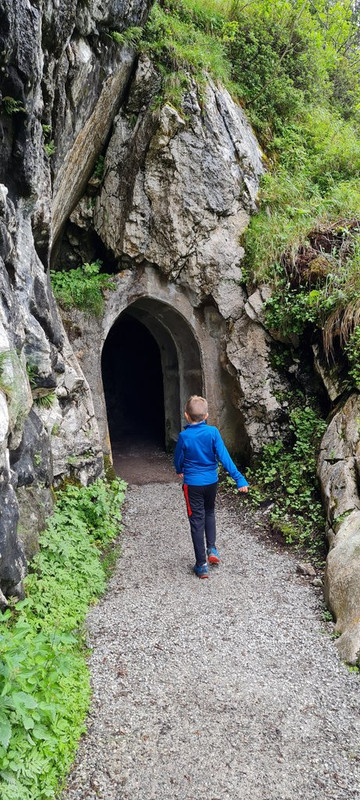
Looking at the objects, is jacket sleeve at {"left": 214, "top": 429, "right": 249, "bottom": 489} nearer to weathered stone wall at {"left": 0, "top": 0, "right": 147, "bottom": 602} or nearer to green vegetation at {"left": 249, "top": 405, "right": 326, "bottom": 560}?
green vegetation at {"left": 249, "top": 405, "right": 326, "bottom": 560}

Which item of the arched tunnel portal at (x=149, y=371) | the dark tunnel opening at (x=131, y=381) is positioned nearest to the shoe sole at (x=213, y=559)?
the arched tunnel portal at (x=149, y=371)

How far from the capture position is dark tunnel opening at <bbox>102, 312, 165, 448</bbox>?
1371 centimetres

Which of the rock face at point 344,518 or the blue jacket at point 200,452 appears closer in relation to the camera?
the rock face at point 344,518

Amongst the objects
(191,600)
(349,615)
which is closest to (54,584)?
(191,600)

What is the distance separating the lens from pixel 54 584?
4.04 meters

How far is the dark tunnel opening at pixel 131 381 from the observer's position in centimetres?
1371

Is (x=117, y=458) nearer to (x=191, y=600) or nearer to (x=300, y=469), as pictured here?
(x=300, y=469)

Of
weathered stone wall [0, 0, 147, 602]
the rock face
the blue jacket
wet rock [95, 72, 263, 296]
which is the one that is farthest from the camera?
wet rock [95, 72, 263, 296]

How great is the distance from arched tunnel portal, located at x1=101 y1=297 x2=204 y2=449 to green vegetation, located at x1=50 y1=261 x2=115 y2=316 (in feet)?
3.63

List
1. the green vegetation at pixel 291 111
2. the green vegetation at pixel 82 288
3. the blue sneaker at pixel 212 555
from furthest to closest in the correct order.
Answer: the green vegetation at pixel 82 288 → the green vegetation at pixel 291 111 → the blue sneaker at pixel 212 555

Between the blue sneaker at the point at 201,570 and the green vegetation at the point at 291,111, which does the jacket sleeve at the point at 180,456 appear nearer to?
the blue sneaker at the point at 201,570

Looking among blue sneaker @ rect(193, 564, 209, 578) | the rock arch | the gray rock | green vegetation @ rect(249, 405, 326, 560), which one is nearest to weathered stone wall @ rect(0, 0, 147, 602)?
the rock arch

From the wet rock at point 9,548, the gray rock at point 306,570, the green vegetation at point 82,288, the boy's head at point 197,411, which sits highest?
the green vegetation at point 82,288

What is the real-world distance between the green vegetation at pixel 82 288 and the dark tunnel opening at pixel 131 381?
4899 millimetres
